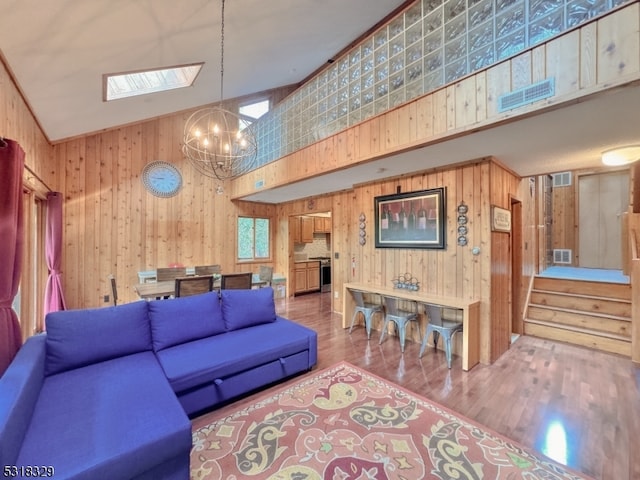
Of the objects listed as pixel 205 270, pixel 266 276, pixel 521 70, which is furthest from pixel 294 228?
pixel 521 70

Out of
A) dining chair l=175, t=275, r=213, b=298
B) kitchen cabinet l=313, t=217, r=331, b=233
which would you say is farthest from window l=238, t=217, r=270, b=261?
dining chair l=175, t=275, r=213, b=298

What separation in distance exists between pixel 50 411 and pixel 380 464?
2.00 m

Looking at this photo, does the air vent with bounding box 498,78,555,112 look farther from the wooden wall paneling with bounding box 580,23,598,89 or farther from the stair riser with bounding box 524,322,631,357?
the stair riser with bounding box 524,322,631,357

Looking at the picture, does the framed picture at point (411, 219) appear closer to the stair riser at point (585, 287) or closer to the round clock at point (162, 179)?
the stair riser at point (585, 287)

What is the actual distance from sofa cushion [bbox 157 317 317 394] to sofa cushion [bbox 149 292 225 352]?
0.08 metres

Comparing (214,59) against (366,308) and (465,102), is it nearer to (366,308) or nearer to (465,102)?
(465,102)

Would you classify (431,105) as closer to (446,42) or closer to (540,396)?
(446,42)

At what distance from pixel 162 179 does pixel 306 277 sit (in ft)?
13.3

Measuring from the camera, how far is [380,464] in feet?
5.72

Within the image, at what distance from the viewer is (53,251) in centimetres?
421

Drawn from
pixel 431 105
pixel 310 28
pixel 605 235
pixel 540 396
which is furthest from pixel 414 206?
pixel 605 235

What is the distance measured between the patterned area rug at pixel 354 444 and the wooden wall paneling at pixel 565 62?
2526mm

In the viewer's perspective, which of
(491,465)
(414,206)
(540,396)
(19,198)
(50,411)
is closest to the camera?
(50,411)

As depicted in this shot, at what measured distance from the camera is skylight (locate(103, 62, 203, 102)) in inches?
140
